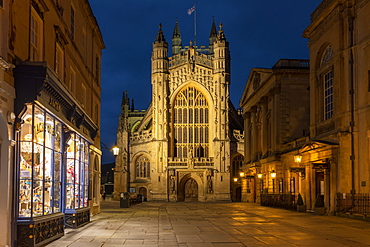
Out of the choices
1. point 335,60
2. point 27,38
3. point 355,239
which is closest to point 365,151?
point 335,60

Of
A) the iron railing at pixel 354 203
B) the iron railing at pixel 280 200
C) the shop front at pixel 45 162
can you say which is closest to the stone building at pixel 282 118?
the iron railing at pixel 280 200

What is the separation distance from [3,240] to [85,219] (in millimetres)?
10474

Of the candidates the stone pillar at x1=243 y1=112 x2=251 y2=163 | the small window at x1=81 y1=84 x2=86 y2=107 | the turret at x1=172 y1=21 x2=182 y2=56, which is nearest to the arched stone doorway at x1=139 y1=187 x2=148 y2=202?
the stone pillar at x1=243 y1=112 x2=251 y2=163

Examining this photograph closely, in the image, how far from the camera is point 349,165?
2764cm

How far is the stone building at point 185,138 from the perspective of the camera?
68250mm

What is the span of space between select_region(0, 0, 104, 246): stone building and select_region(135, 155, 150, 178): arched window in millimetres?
50157

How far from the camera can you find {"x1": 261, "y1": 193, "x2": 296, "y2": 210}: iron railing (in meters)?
36.6

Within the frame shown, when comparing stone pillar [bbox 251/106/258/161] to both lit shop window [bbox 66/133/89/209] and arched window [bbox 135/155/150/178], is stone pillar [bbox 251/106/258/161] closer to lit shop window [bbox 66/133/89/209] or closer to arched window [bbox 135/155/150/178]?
arched window [bbox 135/155/150/178]

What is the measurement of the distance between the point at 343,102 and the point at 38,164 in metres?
19.6

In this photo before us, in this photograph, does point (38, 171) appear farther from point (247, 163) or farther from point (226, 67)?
point (226, 67)

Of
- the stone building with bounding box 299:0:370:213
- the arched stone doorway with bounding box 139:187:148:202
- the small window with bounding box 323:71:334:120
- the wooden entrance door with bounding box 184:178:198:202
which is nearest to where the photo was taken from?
the stone building with bounding box 299:0:370:213

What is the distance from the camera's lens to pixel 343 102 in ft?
92.9

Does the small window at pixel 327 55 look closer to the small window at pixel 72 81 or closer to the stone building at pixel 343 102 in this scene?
the stone building at pixel 343 102

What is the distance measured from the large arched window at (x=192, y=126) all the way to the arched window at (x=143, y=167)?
4.40 metres
